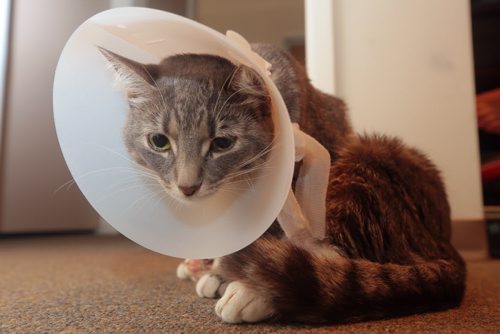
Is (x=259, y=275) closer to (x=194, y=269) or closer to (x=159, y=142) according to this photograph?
(x=159, y=142)

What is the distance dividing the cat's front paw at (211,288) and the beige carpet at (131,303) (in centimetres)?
3

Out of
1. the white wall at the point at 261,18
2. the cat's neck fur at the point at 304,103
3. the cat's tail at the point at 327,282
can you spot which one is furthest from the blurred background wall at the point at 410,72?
the white wall at the point at 261,18

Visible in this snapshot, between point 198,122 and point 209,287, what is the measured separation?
0.39 meters

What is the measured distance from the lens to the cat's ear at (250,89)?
0.74m

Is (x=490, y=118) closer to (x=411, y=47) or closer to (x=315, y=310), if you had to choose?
(x=411, y=47)

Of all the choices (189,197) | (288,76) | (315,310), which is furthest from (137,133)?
(315,310)

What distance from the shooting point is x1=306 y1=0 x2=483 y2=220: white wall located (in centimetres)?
172

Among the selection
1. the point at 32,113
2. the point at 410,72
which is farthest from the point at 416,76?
the point at 32,113

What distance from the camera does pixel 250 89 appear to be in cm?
77

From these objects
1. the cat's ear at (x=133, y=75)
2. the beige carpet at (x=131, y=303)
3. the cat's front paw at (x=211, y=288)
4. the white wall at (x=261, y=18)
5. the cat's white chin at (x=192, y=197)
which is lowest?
the beige carpet at (x=131, y=303)

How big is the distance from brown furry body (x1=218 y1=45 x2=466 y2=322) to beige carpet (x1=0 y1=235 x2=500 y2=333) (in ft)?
0.14

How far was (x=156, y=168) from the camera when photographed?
0.85 metres

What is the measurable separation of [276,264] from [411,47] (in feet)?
4.60

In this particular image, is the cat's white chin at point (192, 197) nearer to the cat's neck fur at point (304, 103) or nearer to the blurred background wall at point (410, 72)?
the cat's neck fur at point (304, 103)
